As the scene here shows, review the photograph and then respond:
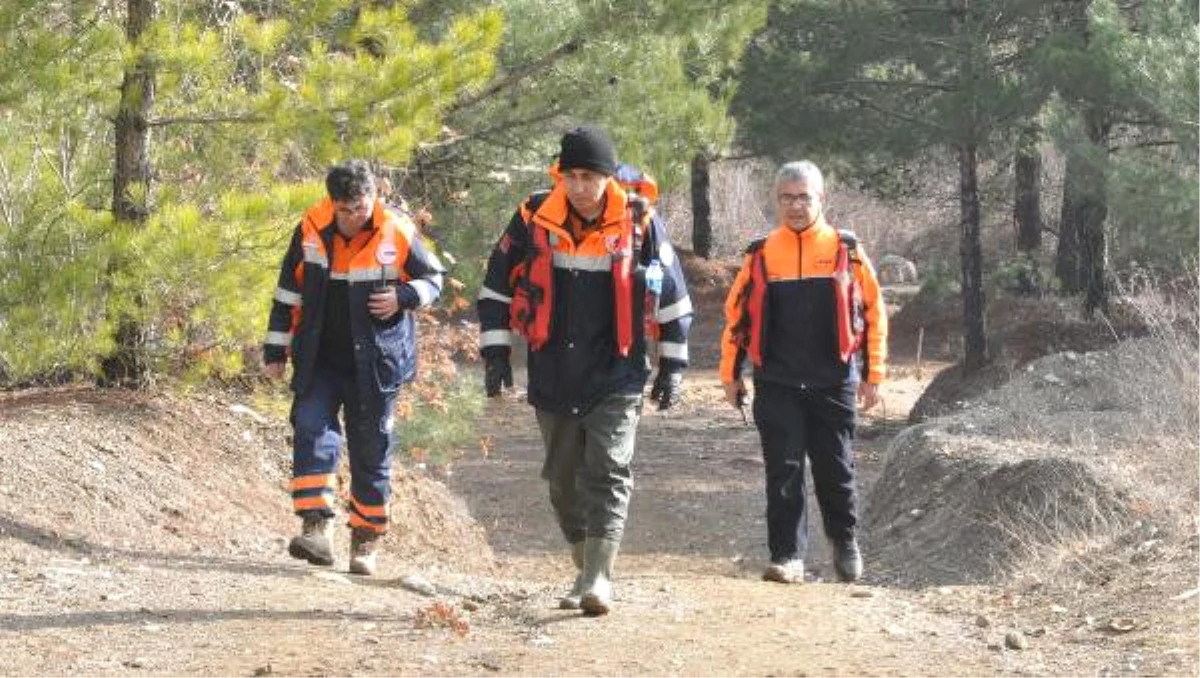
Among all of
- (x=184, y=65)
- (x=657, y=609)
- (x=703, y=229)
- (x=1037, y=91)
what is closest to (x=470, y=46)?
(x=184, y=65)

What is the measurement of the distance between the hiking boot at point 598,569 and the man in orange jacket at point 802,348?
5.32 feet

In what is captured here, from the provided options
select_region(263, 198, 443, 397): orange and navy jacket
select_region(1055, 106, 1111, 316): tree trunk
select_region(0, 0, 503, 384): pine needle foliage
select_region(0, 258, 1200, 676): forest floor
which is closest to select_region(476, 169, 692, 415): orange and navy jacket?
select_region(263, 198, 443, 397): orange and navy jacket

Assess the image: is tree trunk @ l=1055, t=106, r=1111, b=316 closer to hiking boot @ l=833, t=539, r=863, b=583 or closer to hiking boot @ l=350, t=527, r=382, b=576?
hiking boot @ l=833, t=539, r=863, b=583

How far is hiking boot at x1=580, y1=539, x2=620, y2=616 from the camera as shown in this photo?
23.1 feet

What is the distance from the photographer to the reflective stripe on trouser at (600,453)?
7.16 meters

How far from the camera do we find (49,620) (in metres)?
6.69

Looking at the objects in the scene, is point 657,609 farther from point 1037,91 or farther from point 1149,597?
point 1037,91

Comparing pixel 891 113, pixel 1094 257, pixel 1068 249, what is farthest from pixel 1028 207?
pixel 891 113

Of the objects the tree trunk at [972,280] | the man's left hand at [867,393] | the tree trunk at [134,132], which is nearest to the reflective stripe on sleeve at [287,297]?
the tree trunk at [134,132]

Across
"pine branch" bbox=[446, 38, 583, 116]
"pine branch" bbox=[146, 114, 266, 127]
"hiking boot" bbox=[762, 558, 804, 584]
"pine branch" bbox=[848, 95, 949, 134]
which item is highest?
"pine branch" bbox=[848, 95, 949, 134]

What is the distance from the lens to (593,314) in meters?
7.15

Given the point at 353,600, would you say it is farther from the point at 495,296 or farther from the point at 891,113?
the point at 891,113

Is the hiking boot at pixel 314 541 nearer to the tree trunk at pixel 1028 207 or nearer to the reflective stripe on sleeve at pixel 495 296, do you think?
the reflective stripe on sleeve at pixel 495 296

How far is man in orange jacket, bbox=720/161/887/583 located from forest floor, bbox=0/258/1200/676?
46 cm
